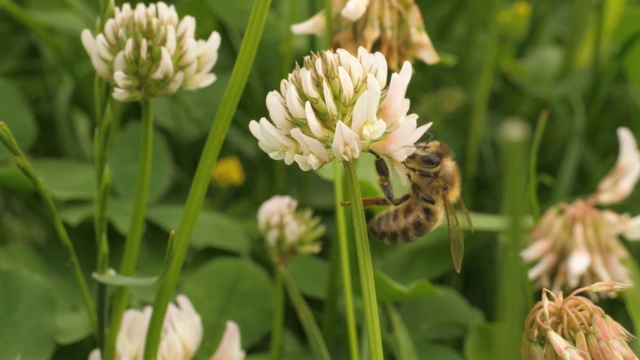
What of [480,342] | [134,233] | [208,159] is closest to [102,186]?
[134,233]

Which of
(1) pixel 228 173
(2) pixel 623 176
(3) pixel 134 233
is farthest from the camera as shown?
(1) pixel 228 173

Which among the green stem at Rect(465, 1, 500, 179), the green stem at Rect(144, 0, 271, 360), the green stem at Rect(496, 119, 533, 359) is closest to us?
the green stem at Rect(496, 119, 533, 359)

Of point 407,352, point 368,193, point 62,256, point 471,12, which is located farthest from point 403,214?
point 471,12

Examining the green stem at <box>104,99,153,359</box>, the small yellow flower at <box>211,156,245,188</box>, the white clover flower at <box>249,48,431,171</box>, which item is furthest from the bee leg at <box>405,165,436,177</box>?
the small yellow flower at <box>211,156,245,188</box>

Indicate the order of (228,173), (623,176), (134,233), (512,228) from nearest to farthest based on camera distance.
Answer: (512,228), (134,233), (623,176), (228,173)

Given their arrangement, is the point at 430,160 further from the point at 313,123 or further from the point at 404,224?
the point at 313,123

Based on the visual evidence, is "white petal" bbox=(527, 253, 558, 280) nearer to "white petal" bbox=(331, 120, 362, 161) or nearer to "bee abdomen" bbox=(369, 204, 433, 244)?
"bee abdomen" bbox=(369, 204, 433, 244)

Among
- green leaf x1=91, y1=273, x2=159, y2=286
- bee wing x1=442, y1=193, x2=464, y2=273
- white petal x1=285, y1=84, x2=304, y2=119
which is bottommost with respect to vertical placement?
green leaf x1=91, y1=273, x2=159, y2=286
